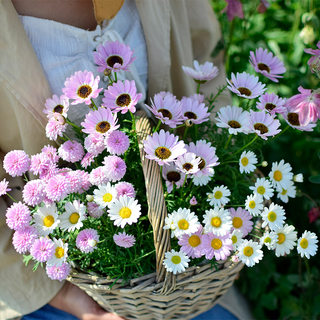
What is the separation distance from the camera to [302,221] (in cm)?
121

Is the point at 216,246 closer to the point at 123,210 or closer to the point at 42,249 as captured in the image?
the point at 123,210

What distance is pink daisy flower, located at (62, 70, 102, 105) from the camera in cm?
69

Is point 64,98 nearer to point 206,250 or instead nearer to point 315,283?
point 206,250

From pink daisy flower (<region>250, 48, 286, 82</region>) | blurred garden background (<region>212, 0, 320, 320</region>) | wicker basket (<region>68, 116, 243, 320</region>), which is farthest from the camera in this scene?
blurred garden background (<region>212, 0, 320, 320</region>)

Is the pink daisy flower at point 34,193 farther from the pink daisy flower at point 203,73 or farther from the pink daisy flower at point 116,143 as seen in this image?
the pink daisy flower at point 203,73

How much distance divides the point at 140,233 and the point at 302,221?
26.6 inches

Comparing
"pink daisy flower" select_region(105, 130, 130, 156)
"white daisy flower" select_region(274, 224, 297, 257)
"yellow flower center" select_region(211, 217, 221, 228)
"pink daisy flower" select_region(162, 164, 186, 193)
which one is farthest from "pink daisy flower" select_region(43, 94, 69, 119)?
"white daisy flower" select_region(274, 224, 297, 257)

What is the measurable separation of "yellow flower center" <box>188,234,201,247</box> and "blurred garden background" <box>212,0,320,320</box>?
0.43 metres

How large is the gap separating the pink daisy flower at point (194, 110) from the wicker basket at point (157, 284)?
0.08 m

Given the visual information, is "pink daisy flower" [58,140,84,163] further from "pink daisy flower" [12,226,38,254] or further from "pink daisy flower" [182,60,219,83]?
"pink daisy flower" [182,60,219,83]

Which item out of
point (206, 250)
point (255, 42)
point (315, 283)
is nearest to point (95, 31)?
point (206, 250)

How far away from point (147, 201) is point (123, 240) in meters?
0.08

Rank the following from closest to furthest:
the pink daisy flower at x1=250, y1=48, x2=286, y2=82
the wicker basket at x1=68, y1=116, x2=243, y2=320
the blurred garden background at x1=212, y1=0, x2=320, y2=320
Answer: the wicker basket at x1=68, y1=116, x2=243, y2=320, the pink daisy flower at x1=250, y1=48, x2=286, y2=82, the blurred garden background at x1=212, y1=0, x2=320, y2=320

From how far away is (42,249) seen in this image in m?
0.65
